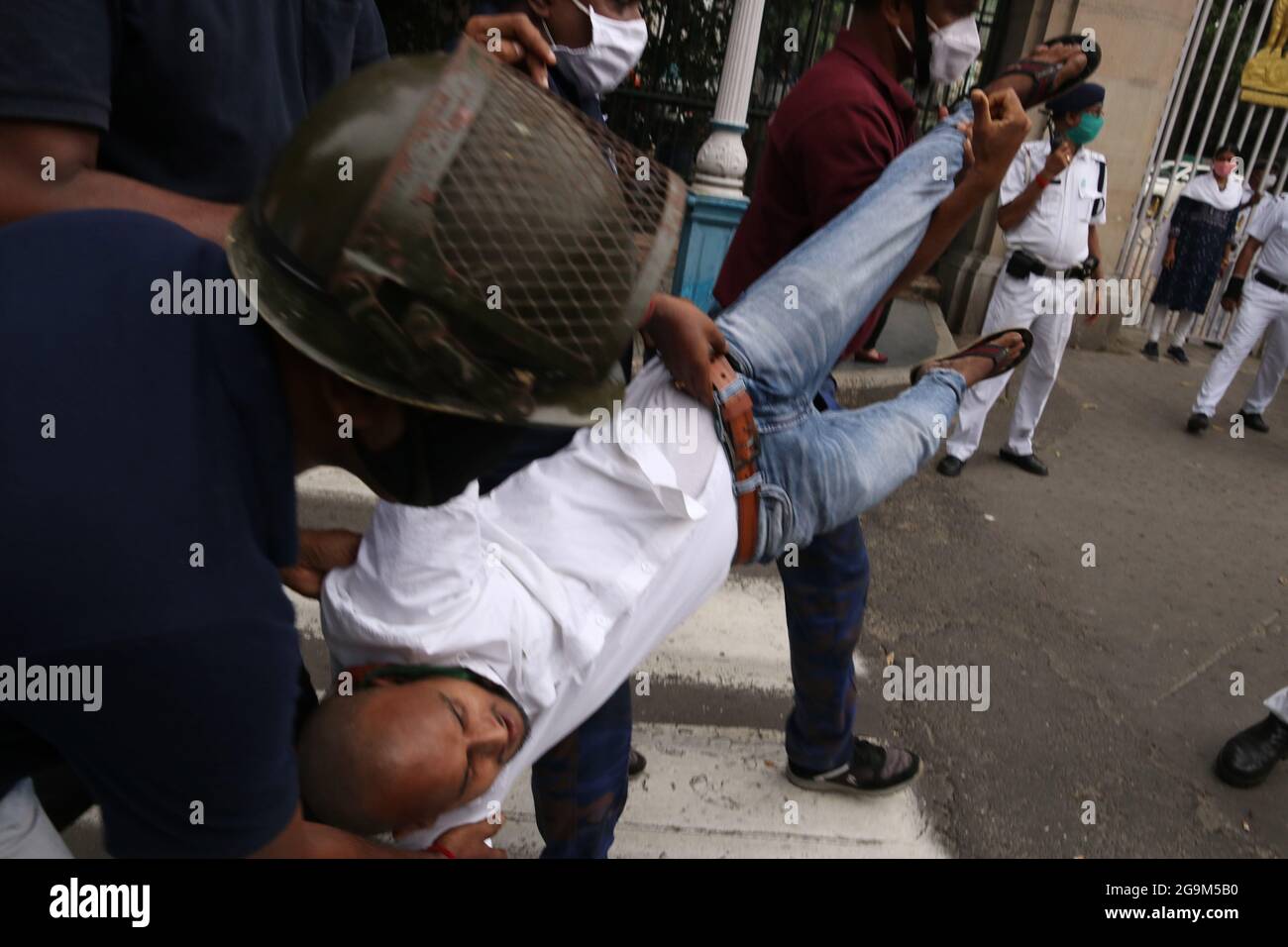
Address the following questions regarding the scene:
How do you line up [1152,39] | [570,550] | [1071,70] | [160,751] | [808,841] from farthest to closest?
1. [1152,39]
2. [1071,70]
3. [808,841]
4. [570,550]
5. [160,751]

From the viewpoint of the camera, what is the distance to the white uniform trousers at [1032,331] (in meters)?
5.58

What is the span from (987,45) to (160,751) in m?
9.35

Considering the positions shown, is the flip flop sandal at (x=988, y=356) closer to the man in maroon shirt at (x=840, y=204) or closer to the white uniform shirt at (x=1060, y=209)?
the man in maroon shirt at (x=840, y=204)

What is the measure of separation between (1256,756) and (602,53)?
3.06 metres

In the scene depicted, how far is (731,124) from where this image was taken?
6.07m

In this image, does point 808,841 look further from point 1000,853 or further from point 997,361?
point 997,361

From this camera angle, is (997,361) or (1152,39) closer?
(997,361)

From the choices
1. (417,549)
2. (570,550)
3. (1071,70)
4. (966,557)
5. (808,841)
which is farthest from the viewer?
(966,557)

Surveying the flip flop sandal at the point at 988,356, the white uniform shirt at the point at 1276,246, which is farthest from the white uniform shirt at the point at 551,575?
the white uniform shirt at the point at 1276,246

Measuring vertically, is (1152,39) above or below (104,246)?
above

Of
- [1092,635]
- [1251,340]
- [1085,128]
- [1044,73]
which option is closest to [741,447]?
[1044,73]

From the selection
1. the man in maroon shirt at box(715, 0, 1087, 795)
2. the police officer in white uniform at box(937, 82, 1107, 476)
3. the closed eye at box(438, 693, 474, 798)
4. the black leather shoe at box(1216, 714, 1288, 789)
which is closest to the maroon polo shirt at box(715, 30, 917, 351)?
the man in maroon shirt at box(715, 0, 1087, 795)

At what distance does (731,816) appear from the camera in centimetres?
267

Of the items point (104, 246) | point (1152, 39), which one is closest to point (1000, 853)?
point (104, 246)
